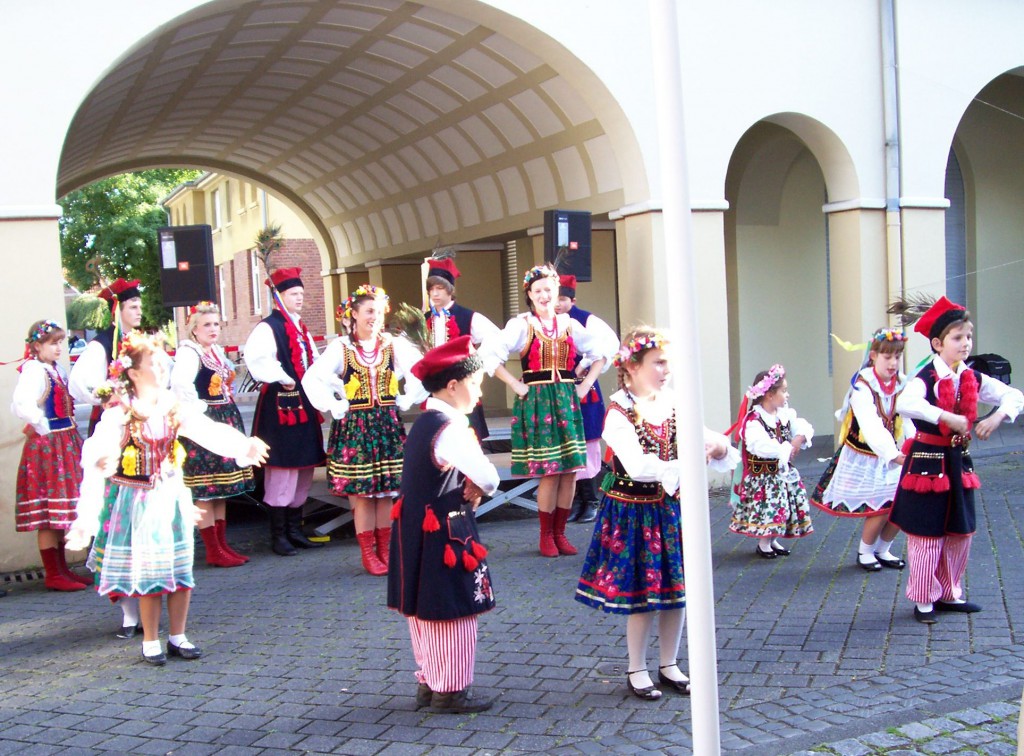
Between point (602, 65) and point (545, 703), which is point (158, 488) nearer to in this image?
point (545, 703)

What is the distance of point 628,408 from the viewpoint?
444 cm

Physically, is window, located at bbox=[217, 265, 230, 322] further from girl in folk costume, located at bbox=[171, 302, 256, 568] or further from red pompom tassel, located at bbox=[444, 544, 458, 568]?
red pompom tassel, located at bbox=[444, 544, 458, 568]

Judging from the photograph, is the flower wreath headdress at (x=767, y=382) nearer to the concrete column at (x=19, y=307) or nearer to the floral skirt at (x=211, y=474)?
the floral skirt at (x=211, y=474)

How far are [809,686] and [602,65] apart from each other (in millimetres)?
6305

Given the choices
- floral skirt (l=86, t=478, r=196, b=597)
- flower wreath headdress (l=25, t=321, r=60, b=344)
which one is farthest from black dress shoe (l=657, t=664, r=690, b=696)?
flower wreath headdress (l=25, t=321, r=60, b=344)

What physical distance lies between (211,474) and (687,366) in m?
5.25

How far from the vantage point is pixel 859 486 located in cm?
665

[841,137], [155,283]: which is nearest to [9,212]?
[841,137]

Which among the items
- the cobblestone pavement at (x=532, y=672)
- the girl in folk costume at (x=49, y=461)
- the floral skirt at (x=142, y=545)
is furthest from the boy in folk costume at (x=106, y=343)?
the floral skirt at (x=142, y=545)

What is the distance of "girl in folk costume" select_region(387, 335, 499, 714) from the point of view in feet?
13.9

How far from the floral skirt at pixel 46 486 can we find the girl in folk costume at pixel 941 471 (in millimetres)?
5207

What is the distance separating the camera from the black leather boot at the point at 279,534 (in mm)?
7855

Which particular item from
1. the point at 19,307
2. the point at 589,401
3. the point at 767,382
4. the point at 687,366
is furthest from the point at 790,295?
the point at 687,366

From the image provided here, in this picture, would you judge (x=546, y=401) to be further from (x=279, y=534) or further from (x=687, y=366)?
(x=687, y=366)
